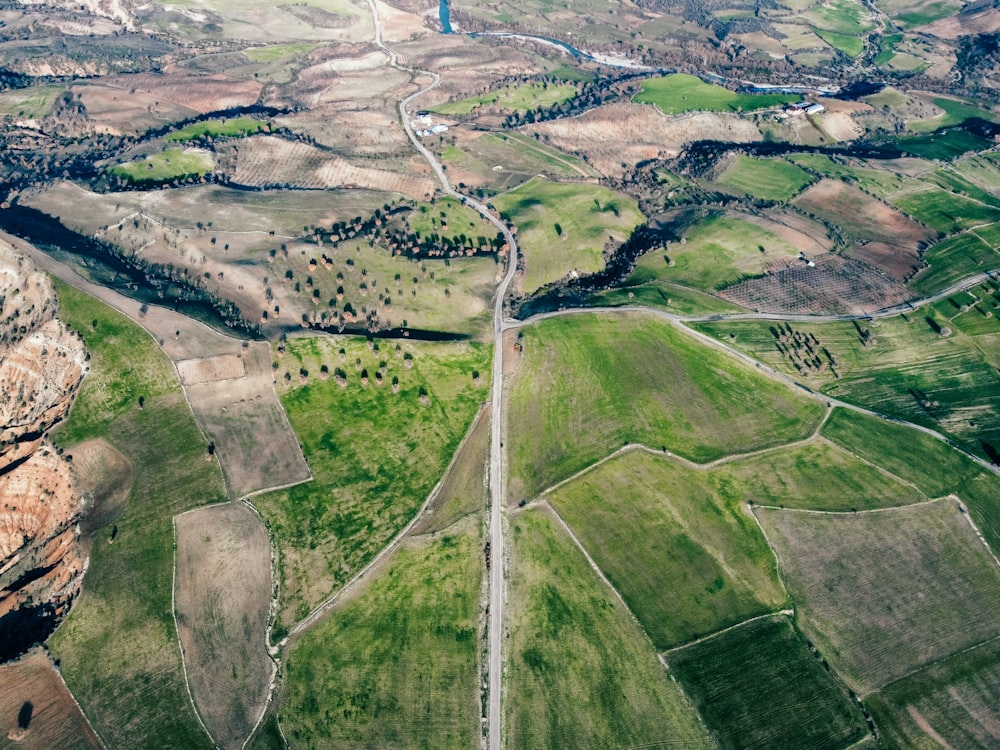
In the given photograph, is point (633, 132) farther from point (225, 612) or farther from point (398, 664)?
point (225, 612)

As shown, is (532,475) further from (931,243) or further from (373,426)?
(931,243)

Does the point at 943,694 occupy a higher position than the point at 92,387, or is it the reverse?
the point at 92,387

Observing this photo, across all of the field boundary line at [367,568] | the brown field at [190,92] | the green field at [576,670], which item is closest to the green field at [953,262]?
the green field at [576,670]

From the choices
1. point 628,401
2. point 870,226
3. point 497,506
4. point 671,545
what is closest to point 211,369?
point 497,506

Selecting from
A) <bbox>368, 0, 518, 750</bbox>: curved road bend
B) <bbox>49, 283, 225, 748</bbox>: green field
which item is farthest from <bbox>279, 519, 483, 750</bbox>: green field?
<bbox>49, 283, 225, 748</bbox>: green field

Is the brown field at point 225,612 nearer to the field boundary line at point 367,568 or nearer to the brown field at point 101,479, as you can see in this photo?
the field boundary line at point 367,568

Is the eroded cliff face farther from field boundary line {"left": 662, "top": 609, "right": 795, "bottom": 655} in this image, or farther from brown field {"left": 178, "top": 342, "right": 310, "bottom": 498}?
field boundary line {"left": 662, "top": 609, "right": 795, "bottom": 655}

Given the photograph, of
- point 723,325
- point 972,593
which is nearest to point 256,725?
point 972,593
